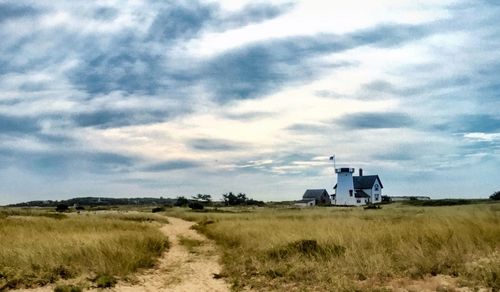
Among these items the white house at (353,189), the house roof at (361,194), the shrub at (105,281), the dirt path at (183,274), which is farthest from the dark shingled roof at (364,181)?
the shrub at (105,281)

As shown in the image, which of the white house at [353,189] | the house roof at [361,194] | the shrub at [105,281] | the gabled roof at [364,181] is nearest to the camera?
the shrub at [105,281]

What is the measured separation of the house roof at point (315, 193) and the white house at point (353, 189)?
1351 centimetres

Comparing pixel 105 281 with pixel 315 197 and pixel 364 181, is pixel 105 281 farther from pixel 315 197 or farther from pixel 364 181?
pixel 315 197

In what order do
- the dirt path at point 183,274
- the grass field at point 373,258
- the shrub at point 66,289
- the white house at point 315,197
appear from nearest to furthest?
1. the grass field at point 373,258
2. the shrub at point 66,289
3. the dirt path at point 183,274
4. the white house at point 315,197

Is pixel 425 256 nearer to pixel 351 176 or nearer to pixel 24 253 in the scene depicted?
pixel 24 253

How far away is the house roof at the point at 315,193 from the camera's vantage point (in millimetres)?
113613

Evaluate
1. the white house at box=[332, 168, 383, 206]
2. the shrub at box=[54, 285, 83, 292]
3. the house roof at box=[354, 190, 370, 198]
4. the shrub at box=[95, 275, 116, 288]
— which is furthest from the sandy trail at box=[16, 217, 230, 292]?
the house roof at box=[354, 190, 370, 198]

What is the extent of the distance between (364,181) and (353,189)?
15.0 feet

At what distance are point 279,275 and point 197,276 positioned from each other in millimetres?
2674

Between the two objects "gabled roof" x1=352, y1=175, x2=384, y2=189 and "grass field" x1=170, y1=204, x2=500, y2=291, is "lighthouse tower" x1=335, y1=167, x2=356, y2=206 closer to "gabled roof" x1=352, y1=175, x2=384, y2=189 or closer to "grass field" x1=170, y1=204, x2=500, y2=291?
"gabled roof" x1=352, y1=175, x2=384, y2=189

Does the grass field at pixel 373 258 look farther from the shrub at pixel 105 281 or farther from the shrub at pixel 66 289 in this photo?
the shrub at pixel 66 289

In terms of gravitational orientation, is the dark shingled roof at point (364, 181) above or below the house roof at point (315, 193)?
above

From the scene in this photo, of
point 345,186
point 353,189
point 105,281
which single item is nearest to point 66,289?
point 105,281

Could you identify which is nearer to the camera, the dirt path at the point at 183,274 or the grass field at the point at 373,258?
the grass field at the point at 373,258
